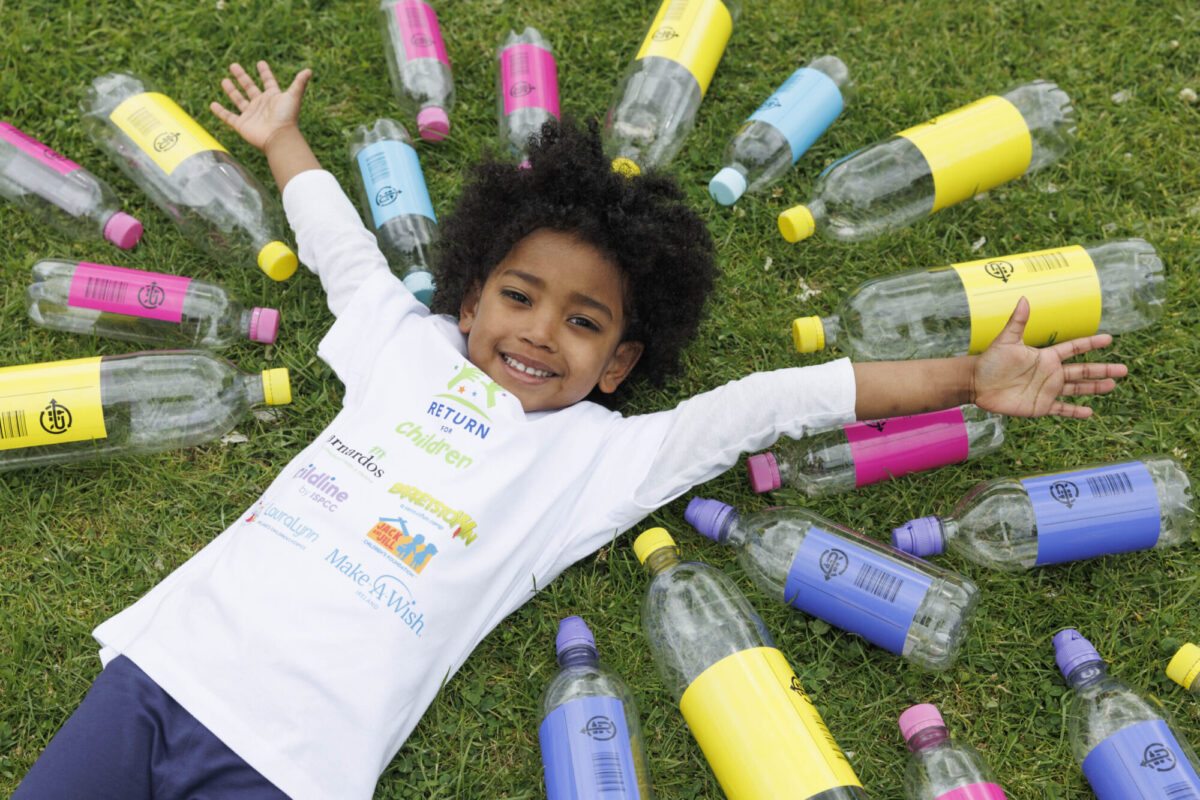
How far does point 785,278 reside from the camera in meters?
3.22

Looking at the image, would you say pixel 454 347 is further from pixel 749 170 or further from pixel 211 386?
pixel 749 170

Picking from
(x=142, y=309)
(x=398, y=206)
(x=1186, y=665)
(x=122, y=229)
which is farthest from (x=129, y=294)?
(x=1186, y=665)

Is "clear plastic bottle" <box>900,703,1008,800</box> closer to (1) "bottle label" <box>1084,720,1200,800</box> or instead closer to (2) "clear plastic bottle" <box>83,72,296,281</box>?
(1) "bottle label" <box>1084,720,1200,800</box>

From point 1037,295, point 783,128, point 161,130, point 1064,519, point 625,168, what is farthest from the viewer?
point 783,128

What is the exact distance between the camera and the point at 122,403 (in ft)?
8.93

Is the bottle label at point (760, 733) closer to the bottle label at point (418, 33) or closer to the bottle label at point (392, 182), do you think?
the bottle label at point (392, 182)

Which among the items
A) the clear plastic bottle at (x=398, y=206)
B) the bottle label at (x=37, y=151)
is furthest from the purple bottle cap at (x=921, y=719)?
the bottle label at (x=37, y=151)

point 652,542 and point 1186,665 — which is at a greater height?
point 652,542

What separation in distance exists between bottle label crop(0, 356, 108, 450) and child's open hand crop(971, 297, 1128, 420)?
2.48 metres

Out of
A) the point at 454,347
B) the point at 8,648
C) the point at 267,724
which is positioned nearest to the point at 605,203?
the point at 454,347

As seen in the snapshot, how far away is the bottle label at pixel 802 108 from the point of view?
3.21 m

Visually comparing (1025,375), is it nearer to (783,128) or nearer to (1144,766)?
(1144,766)

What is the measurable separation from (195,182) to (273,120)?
1.08 ft

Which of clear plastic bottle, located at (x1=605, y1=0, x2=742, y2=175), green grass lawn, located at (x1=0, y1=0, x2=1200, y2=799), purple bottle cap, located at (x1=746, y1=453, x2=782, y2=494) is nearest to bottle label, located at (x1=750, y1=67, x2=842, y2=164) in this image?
green grass lawn, located at (x1=0, y1=0, x2=1200, y2=799)
